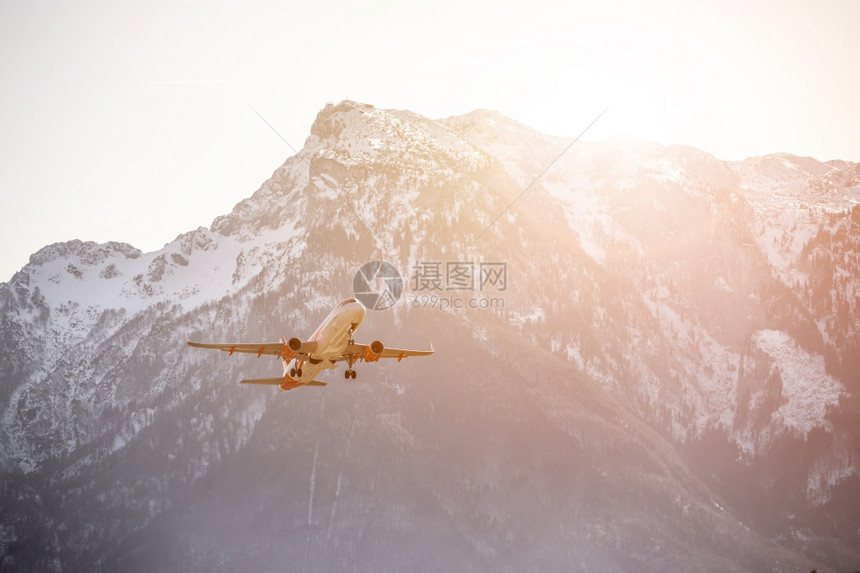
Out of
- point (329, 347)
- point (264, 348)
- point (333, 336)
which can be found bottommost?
point (264, 348)

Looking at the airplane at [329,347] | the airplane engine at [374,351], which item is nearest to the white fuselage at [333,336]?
the airplane at [329,347]

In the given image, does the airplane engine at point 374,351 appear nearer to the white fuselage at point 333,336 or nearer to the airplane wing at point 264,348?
the white fuselage at point 333,336

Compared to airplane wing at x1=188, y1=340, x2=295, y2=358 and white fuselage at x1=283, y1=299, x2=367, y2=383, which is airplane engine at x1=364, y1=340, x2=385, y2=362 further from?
airplane wing at x1=188, y1=340, x2=295, y2=358

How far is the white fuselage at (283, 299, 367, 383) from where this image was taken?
140m

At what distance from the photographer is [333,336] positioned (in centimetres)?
14288

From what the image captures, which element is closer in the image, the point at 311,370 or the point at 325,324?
the point at 325,324

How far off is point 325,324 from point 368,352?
28.4 feet

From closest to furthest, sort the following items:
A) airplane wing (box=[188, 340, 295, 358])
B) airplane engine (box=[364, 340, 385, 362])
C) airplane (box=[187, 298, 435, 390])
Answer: airplane (box=[187, 298, 435, 390]), airplane engine (box=[364, 340, 385, 362]), airplane wing (box=[188, 340, 295, 358])

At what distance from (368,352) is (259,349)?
55.9 ft

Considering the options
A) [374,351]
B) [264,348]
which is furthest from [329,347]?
[264,348]

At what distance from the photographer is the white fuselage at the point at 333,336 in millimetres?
139750

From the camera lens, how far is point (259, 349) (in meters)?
151

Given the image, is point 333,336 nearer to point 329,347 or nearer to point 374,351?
point 329,347

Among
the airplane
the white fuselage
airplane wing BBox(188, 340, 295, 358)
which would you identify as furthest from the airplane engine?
airplane wing BBox(188, 340, 295, 358)
